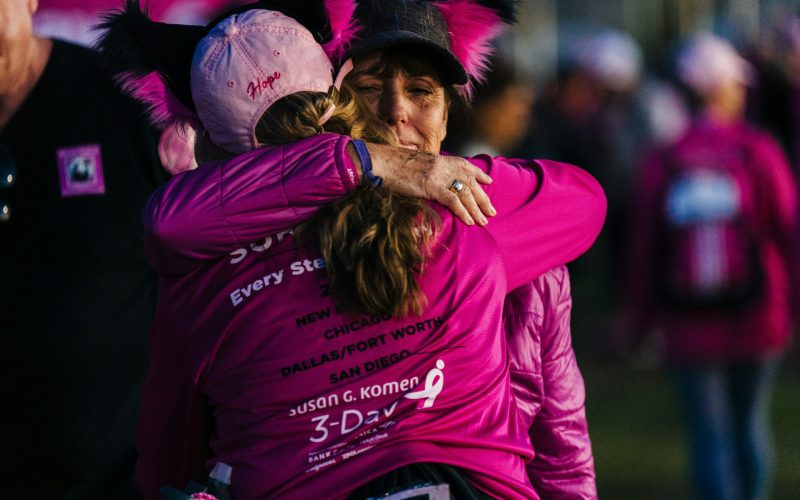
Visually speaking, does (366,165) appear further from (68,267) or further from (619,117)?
(619,117)

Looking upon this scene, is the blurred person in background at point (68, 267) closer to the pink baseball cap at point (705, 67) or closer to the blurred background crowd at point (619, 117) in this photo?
the blurred background crowd at point (619, 117)

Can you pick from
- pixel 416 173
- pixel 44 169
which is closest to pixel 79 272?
pixel 44 169

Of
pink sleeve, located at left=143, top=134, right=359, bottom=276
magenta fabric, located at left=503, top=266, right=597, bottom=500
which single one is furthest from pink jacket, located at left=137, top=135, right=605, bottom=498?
magenta fabric, located at left=503, top=266, right=597, bottom=500

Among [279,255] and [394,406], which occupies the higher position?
[279,255]

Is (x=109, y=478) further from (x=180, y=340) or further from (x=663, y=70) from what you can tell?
(x=663, y=70)

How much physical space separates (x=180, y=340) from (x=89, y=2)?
13.2 feet

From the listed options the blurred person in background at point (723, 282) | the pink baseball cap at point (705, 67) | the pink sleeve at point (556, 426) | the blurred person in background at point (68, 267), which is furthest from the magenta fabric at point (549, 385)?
the pink baseball cap at point (705, 67)

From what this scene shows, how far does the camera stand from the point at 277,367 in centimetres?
235

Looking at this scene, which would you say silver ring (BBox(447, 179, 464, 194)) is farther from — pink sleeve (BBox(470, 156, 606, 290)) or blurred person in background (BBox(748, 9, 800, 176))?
blurred person in background (BBox(748, 9, 800, 176))

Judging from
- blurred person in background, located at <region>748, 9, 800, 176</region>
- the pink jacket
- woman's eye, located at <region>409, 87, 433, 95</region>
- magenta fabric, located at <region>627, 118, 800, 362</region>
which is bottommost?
blurred person in background, located at <region>748, 9, 800, 176</region>

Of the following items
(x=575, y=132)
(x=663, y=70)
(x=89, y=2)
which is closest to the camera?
(x=89, y=2)

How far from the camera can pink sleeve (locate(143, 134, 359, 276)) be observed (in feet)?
7.79

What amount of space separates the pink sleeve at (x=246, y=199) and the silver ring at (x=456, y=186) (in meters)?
0.18

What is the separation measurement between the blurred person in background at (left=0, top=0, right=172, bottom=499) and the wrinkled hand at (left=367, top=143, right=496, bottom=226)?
1366mm
